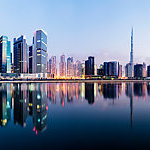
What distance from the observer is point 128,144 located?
904 cm

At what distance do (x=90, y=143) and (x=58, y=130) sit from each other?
11.9ft

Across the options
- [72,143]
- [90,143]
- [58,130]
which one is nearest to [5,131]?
[58,130]

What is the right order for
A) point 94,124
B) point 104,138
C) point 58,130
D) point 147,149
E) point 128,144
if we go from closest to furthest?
1. point 147,149
2. point 128,144
3. point 104,138
4. point 58,130
5. point 94,124

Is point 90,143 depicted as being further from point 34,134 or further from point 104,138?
point 34,134

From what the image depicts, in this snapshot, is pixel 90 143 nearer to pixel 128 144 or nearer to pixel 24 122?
pixel 128 144

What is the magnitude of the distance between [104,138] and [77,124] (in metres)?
3.89

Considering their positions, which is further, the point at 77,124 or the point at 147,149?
the point at 77,124

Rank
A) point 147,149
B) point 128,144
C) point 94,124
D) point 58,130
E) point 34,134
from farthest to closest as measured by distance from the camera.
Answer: point 94,124
point 58,130
point 34,134
point 128,144
point 147,149

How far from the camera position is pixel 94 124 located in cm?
1327

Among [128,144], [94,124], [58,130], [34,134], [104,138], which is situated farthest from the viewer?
[94,124]

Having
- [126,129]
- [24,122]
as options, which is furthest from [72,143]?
[24,122]

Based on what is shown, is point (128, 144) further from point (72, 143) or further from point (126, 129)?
point (72, 143)

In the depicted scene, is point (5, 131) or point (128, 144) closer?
point (128, 144)

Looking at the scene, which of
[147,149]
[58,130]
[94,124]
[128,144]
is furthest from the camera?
[94,124]
